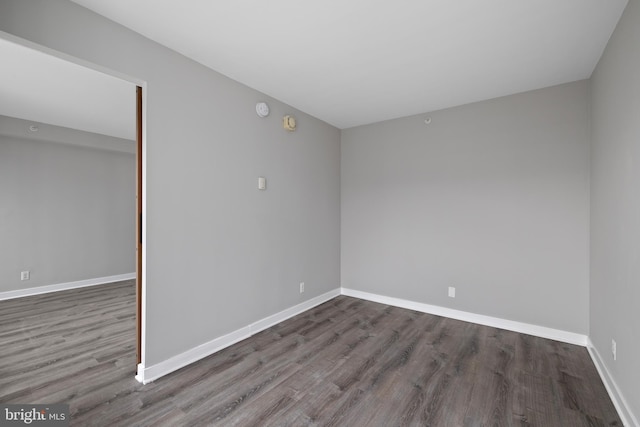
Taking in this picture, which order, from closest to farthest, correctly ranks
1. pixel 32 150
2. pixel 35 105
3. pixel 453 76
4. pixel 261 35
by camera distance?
1. pixel 261 35
2. pixel 453 76
3. pixel 35 105
4. pixel 32 150

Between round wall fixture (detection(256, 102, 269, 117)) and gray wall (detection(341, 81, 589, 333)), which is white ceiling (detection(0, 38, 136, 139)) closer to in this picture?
round wall fixture (detection(256, 102, 269, 117))

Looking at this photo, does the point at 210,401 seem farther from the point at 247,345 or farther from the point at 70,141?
the point at 70,141

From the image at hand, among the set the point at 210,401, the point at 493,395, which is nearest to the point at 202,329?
the point at 210,401

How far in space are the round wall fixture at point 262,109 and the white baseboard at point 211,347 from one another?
2.32 metres

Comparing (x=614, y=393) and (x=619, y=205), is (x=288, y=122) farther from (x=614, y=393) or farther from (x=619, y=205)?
(x=614, y=393)

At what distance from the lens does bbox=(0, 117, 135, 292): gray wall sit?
4184 mm

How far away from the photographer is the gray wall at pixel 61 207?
4.18m

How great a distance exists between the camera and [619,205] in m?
1.88

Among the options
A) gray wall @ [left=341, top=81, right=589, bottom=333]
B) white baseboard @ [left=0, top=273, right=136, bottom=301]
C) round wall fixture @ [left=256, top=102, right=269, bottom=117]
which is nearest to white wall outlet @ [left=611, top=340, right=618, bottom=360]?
gray wall @ [left=341, top=81, right=589, bottom=333]

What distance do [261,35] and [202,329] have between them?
256 centimetres

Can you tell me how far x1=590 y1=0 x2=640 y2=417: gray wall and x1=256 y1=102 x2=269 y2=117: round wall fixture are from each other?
286cm

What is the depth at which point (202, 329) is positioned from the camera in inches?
99.6

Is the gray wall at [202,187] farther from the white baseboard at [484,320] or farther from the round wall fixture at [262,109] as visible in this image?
the white baseboard at [484,320]

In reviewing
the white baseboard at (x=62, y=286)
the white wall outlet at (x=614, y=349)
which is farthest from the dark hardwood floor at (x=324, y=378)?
the white baseboard at (x=62, y=286)
